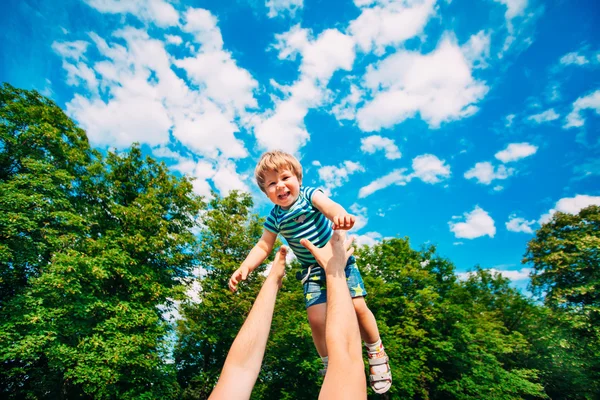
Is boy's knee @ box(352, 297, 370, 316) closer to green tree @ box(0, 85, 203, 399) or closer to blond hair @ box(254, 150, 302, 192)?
blond hair @ box(254, 150, 302, 192)

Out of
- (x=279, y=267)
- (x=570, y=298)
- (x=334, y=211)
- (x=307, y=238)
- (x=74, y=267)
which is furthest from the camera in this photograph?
(x=570, y=298)

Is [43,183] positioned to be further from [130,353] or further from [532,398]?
[532,398]

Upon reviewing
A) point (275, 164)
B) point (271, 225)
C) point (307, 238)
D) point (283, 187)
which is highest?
point (275, 164)

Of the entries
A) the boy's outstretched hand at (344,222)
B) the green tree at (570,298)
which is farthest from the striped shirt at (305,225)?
A: the green tree at (570,298)

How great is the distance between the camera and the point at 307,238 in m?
2.84

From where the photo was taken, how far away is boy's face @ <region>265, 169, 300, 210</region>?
9.46ft

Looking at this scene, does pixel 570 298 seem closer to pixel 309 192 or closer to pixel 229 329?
pixel 229 329

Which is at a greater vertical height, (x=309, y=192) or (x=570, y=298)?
(x=570, y=298)

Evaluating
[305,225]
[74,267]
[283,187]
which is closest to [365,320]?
[305,225]

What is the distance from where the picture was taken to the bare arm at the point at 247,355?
143cm

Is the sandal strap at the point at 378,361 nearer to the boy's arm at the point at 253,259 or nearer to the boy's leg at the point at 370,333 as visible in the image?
the boy's leg at the point at 370,333

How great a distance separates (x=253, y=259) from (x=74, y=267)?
35.6 feet

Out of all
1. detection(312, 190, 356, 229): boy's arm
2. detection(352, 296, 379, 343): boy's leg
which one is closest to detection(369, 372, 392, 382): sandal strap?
detection(352, 296, 379, 343): boy's leg

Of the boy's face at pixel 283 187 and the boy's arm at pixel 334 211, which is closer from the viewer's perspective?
the boy's arm at pixel 334 211
